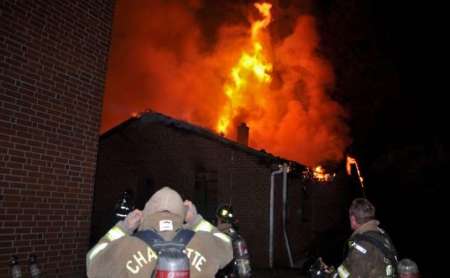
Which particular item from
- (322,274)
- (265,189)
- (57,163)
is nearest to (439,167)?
(265,189)

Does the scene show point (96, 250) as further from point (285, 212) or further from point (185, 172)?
point (285, 212)

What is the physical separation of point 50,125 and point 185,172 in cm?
1066

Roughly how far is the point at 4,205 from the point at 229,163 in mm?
11081

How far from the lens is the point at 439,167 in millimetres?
12031

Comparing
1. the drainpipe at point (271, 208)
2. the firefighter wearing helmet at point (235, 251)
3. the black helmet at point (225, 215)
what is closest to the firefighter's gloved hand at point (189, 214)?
the firefighter wearing helmet at point (235, 251)

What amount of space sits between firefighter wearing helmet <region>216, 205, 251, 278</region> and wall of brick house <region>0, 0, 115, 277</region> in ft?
5.76

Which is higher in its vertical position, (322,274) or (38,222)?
(38,222)

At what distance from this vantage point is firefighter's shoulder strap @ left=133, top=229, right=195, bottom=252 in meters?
2.47

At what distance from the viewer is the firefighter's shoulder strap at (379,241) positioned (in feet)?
12.9

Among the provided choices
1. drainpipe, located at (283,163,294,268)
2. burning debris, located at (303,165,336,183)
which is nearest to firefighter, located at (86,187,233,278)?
drainpipe, located at (283,163,294,268)

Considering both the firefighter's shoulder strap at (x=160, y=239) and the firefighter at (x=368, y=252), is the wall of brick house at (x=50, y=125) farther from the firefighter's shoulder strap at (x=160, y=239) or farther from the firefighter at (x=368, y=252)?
the firefighter at (x=368, y=252)

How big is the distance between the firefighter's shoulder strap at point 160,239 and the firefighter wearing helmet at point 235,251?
292 cm

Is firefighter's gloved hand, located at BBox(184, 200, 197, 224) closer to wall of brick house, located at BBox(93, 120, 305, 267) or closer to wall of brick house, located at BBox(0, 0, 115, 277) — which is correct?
wall of brick house, located at BBox(0, 0, 115, 277)

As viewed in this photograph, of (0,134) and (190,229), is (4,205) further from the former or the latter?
(190,229)
